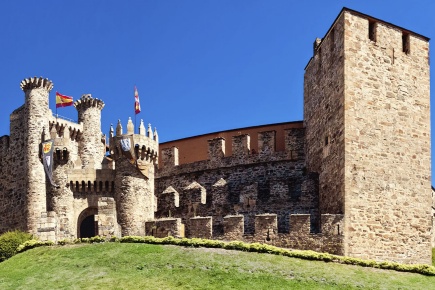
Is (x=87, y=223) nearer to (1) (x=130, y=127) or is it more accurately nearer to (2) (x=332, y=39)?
(1) (x=130, y=127)

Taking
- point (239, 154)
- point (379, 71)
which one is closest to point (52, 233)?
point (239, 154)

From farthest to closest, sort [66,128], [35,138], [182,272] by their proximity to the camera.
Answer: [66,128]
[35,138]
[182,272]

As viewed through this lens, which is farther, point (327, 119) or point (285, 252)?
point (327, 119)

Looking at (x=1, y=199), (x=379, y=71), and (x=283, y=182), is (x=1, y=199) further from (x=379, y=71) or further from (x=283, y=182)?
(x=379, y=71)

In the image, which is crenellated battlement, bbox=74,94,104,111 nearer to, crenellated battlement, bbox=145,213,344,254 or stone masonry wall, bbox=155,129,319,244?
stone masonry wall, bbox=155,129,319,244

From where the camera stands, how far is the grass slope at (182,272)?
38938mm

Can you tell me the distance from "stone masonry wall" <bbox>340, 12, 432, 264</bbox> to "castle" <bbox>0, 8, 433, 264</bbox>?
2.7 inches

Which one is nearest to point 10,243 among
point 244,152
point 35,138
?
point 35,138

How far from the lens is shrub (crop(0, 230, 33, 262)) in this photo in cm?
5000

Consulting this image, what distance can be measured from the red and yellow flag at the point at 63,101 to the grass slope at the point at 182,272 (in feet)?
74.0

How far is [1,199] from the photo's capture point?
62812mm

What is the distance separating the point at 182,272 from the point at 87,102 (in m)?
29.5

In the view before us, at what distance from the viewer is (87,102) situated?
2640 inches

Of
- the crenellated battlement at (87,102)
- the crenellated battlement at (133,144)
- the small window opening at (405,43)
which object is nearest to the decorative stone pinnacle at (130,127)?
the crenellated battlement at (133,144)
